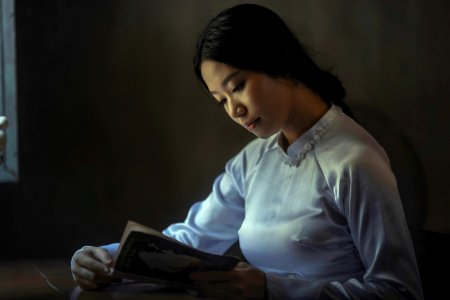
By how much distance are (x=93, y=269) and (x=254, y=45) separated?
0.53 metres

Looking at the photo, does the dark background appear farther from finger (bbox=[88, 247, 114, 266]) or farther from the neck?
finger (bbox=[88, 247, 114, 266])

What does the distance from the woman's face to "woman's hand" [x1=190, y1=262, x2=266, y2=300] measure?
29 cm

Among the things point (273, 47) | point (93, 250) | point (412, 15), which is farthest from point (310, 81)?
point (93, 250)

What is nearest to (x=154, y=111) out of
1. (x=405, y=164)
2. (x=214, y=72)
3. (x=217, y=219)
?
(x=217, y=219)

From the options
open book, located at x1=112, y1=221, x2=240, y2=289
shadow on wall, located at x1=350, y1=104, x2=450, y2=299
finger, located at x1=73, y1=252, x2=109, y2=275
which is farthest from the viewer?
shadow on wall, located at x1=350, y1=104, x2=450, y2=299

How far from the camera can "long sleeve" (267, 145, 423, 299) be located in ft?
3.98

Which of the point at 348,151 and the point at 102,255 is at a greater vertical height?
the point at 348,151

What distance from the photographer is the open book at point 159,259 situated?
3.90 feet

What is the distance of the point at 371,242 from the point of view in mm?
1245

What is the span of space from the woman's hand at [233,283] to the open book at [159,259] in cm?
1

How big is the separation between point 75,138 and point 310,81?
70cm

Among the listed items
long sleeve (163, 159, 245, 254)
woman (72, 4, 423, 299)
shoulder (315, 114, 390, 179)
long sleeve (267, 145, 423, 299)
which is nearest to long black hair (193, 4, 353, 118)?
woman (72, 4, 423, 299)

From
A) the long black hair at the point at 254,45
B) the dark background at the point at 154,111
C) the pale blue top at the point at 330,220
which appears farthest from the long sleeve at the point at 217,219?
the long black hair at the point at 254,45

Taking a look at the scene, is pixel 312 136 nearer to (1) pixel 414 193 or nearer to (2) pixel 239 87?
(2) pixel 239 87
